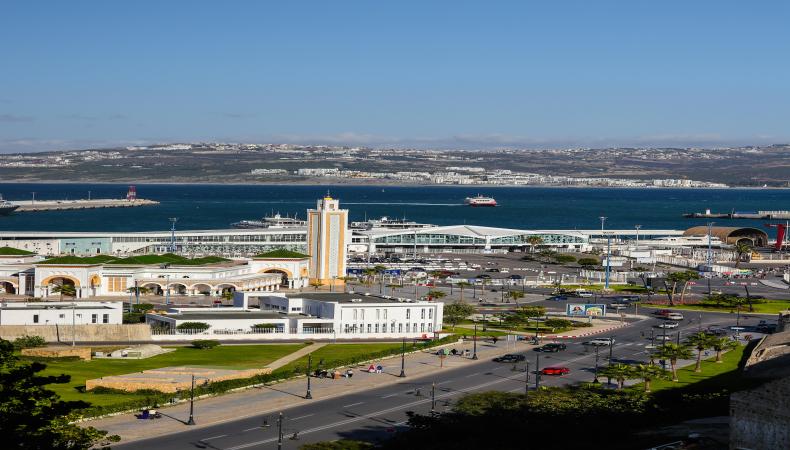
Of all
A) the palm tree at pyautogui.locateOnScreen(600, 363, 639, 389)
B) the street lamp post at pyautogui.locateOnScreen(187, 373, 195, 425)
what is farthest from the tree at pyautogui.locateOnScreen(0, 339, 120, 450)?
the palm tree at pyautogui.locateOnScreen(600, 363, 639, 389)

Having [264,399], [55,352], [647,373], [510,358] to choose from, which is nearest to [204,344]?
[55,352]

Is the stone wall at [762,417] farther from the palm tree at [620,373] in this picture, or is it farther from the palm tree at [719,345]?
the palm tree at [719,345]

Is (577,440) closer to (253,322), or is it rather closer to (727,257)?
(253,322)

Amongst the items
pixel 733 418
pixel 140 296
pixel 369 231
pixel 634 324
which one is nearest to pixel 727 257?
pixel 369 231

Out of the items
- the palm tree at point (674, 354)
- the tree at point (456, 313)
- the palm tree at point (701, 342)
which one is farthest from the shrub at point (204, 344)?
the palm tree at point (701, 342)

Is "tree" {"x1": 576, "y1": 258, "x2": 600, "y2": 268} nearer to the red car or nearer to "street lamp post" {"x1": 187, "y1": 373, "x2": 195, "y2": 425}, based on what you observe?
the red car

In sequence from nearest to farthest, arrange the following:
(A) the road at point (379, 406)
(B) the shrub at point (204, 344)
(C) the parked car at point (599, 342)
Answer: (A) the road at point (379, 406) < (B) the shrub at point (204, 344) < (C) the parked car at point (599, 342)
